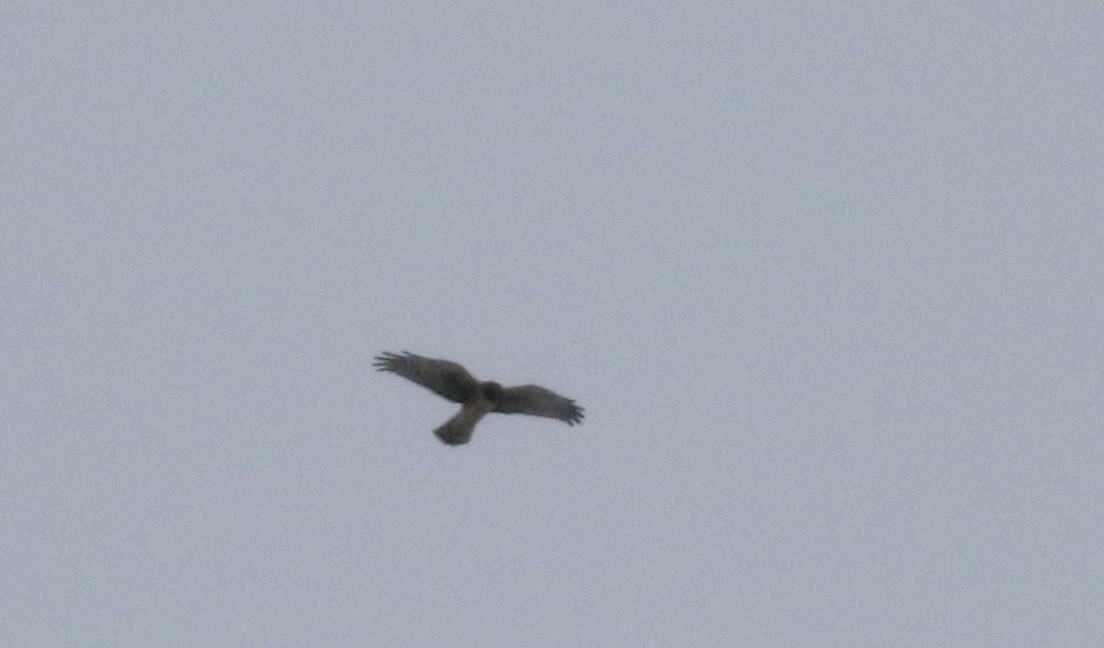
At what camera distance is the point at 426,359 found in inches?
1077

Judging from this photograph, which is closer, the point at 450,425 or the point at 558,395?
the point at 450,425

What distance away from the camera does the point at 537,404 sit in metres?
28.0

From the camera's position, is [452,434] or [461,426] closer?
[452,434]

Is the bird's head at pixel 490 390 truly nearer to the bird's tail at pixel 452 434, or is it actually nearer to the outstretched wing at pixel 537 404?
the outstretched wing at pixel 537 404

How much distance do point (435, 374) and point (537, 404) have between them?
164 centimetres

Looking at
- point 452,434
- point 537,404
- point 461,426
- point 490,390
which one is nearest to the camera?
point 452,434

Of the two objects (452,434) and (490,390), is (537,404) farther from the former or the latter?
(452,434)

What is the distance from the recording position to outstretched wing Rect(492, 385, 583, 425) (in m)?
27.5

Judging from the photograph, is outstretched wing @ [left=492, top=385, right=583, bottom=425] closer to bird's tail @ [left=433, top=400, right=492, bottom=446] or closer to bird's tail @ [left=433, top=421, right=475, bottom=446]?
bird's tail @ [left=433, top=400, right=492, bottom=446]

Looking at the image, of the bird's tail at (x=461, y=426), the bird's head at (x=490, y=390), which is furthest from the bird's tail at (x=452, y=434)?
the bird's head at (x=490, y=390)

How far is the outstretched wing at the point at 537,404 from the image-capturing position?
27.5m

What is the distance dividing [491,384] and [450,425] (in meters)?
1.27

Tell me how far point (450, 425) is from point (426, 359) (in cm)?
158

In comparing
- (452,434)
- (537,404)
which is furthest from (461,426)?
(537,404)
